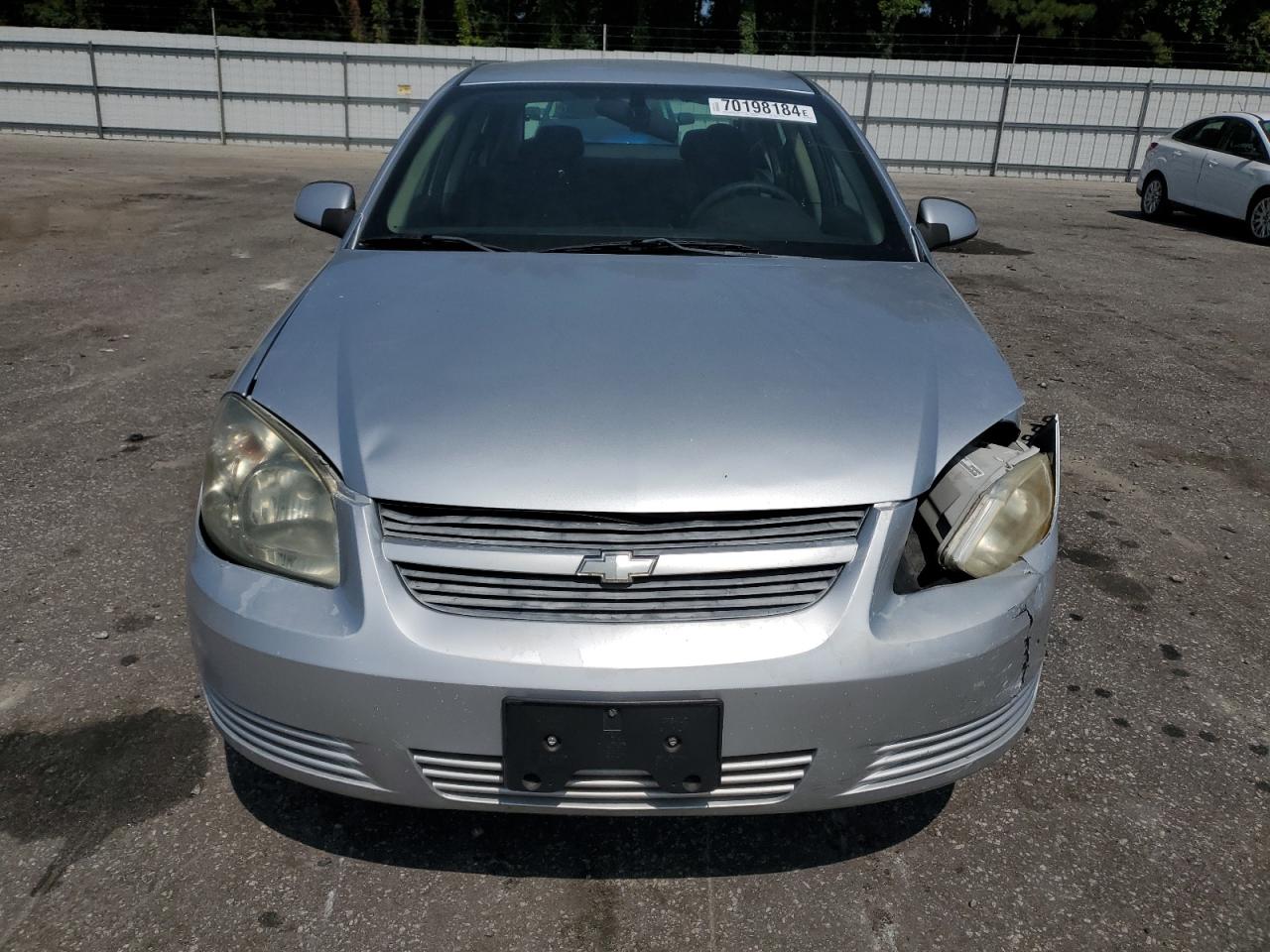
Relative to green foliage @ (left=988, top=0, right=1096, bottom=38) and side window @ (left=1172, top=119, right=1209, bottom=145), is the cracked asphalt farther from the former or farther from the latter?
green foliage @ (left=988, top=0, right=1096, bottom=38)

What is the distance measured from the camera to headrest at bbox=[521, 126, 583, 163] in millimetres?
3047

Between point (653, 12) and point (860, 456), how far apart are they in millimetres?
33176

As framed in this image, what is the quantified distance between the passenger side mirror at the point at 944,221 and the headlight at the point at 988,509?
4.91 feet

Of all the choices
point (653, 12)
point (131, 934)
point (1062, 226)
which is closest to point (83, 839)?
point (131, 934)

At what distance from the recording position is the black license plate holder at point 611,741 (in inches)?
65.9

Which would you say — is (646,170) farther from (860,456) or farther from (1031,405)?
(1031,405)

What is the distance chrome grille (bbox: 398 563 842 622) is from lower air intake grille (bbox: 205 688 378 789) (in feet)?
1.05

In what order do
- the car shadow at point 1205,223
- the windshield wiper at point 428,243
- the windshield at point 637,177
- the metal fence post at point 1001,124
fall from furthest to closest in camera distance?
the metal fence post at point 1001,124
the car shadow at point 1205,223
the windshield at point 637,177
the windshield wiper at point 428,243

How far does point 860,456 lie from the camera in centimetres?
184

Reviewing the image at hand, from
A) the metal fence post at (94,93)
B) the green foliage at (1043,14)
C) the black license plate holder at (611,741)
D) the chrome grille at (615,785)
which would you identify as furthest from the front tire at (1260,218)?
the green foliage at (1043,14)

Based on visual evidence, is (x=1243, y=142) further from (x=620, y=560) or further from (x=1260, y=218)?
(x=620, y=560)

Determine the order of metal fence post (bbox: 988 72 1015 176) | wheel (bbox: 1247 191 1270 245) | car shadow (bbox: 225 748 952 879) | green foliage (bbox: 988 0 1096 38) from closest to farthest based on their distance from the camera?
1. car shadow (bbox: 225 748 952 879)
2. wheel (bbox: 1247 191 1270 245)
3. metal fence post (bbox: 988 72 1015 176)
4. green foliage (bbox: 988 0 1096 38)

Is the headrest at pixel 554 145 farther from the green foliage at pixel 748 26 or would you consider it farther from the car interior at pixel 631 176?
the green foliage at pixel 748 26

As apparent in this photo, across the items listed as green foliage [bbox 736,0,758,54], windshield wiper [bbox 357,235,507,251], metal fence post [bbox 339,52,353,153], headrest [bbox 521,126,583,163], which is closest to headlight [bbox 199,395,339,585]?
windshield wiper [bbox 357,235,507,251]
